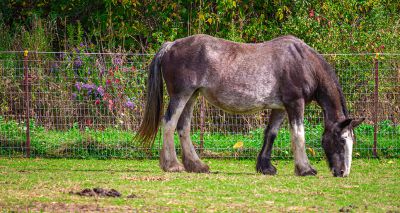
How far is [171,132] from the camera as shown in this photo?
1284cm

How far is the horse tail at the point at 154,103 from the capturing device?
1307 cm

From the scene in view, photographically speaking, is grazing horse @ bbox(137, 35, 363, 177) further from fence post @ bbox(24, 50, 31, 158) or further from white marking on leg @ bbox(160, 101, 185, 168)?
fence post @ bbox(24, 50, 31, 158)

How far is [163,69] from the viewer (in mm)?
13031

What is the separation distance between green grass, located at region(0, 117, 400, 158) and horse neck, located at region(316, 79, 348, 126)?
8.61 feet

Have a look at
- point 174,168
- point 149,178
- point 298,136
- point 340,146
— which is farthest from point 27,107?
point 340,146

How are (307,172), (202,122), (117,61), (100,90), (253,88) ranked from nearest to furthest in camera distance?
(307,172) → (253,88) → (202,122) → (100,90) → (117,61)

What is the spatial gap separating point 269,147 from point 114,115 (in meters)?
3.55

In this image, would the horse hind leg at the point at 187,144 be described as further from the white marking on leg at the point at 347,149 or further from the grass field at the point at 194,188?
the white marking on leg at the point at 347,149

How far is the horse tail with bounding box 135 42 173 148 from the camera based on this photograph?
13070mm

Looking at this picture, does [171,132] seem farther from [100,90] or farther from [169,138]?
[100,90]

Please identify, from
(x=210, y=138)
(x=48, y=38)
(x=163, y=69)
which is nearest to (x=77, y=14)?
(x=48, y=38)

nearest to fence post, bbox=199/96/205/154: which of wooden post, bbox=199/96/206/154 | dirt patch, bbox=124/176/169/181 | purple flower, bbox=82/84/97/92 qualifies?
wooden post, bbox=199/96/206/154

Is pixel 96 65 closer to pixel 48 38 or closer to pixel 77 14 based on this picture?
pixel 48 38

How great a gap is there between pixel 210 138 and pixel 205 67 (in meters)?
2.99
